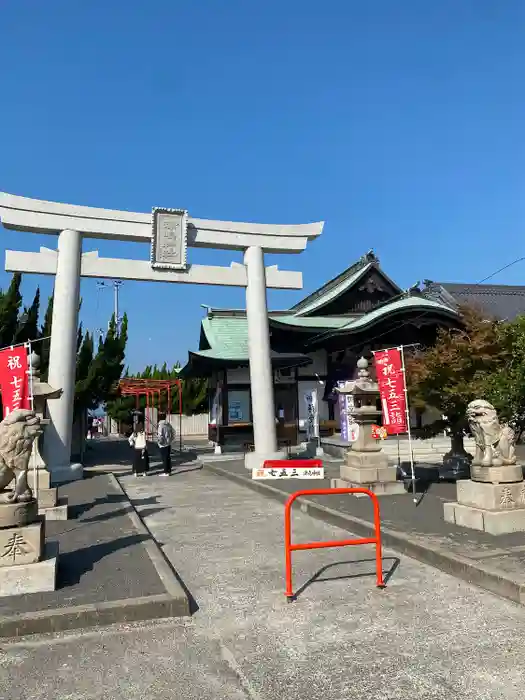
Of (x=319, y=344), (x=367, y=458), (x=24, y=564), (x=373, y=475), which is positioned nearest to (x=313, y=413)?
(x=319, y=344)

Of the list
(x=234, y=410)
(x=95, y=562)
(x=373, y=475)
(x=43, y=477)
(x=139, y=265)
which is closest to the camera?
(x=95, y=562)

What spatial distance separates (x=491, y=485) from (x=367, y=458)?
161 inches

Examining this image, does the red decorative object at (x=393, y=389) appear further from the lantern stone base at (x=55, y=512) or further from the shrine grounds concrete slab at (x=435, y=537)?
the lantern stone base at (x=55, y=512)

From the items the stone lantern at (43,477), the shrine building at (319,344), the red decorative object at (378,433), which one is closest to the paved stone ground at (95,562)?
the stone lantern at (43,477)

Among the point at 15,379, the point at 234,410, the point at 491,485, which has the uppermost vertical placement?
the point at 15,379

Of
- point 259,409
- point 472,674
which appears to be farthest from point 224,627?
point 259,409

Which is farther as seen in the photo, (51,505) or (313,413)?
(313,413)

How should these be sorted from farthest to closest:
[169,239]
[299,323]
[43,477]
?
[299,323]
[169,239]
[43,477]

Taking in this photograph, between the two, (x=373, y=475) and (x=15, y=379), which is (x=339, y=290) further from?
(x=15, y=379)

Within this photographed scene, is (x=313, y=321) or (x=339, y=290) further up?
(x=339, y=290)

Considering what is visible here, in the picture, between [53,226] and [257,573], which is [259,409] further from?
[257,573]

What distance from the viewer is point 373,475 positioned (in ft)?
36.0

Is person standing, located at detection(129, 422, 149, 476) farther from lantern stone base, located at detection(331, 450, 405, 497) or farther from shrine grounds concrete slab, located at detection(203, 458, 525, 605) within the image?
lantern stone base, located at detection(331, 450, 405, 497)

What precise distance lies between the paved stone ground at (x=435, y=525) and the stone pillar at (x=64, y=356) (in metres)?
5.73
